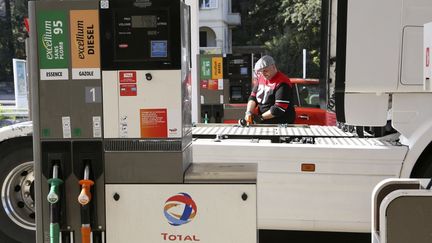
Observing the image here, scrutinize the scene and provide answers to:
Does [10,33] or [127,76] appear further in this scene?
[10,33]

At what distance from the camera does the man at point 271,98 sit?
6.93m

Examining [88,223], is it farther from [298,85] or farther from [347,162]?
[298,85]

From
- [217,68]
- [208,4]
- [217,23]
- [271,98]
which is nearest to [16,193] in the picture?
[271,98]

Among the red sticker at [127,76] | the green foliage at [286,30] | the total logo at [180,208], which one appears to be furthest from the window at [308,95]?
the green foliage at [286,30]

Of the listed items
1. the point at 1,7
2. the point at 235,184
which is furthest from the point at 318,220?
Result: the point at 1,7

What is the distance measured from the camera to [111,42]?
2.80 m

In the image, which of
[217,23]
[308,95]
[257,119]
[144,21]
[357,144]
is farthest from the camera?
[217,23]

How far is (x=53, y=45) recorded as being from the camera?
282 cm

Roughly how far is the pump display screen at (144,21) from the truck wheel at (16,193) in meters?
2.55

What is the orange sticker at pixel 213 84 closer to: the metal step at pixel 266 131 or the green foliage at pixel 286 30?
the metal step at pixel 266 131

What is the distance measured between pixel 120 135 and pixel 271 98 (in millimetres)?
4466

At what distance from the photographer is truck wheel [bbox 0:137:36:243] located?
491 cm

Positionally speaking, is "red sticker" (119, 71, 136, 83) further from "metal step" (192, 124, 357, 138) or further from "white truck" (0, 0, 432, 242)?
"metal step" (192, 124, 357, 138)

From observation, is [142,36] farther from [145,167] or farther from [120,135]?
[145,167]
